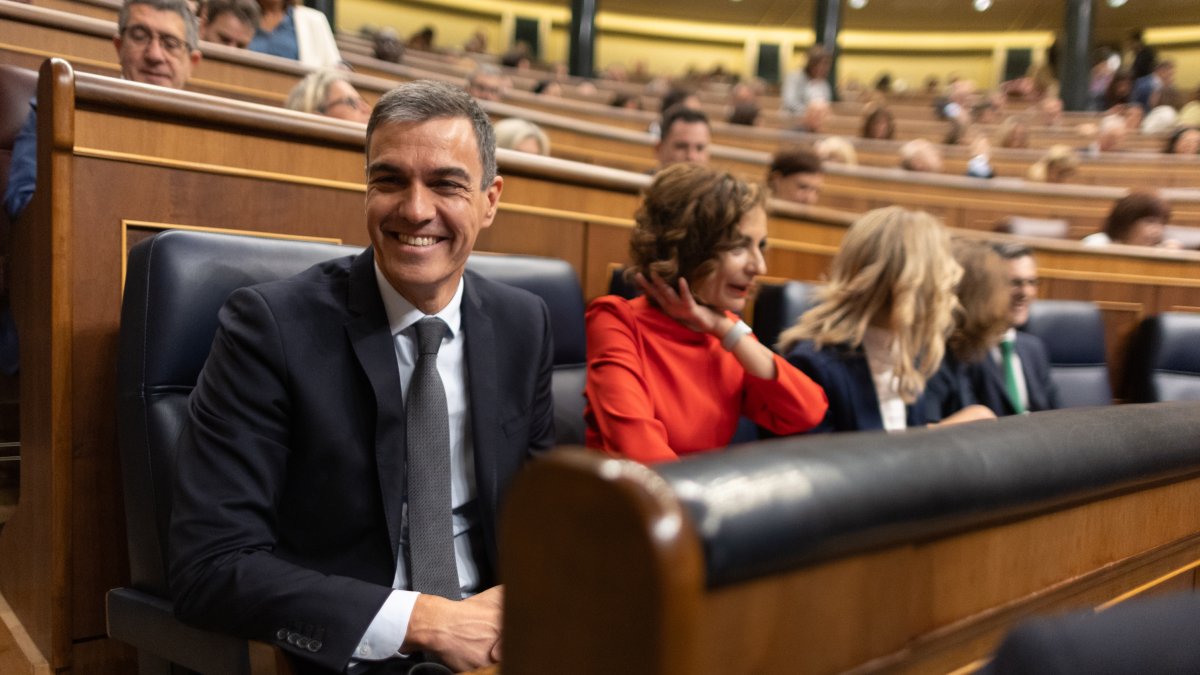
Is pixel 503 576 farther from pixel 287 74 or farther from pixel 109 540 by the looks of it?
pixel 287 74

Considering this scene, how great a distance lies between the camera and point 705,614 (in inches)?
7.4

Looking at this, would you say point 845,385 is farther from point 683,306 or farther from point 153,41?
point 153,41

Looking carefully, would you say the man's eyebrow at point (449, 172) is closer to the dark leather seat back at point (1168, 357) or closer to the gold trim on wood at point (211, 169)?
the gold trim on wood at point (211, 169)

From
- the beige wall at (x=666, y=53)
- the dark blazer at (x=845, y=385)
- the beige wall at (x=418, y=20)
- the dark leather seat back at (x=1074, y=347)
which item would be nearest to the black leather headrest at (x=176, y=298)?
the dark blazer at (x=845, y=385)

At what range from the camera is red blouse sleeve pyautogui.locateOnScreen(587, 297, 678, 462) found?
778 millimetres

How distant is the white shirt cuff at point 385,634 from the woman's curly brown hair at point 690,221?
17.6 inches

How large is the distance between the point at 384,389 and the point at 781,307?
658 millimetres

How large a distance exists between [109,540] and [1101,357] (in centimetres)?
148

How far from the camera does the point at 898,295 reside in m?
0.97

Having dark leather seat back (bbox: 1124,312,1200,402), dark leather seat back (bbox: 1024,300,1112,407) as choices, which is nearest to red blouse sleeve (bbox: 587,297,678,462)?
dark leather seat back (bbox: 1024,300,1112,407)

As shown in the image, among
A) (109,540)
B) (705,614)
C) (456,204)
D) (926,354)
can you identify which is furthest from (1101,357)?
(705,614)

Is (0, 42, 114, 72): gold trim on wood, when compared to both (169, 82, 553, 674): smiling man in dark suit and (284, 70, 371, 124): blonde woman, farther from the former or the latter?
(169, 82, 553, 674): smiling man in dark suit

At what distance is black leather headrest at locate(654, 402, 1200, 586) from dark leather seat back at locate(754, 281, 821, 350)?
79 centimetres

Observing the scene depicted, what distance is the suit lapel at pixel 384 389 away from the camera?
0.57m
